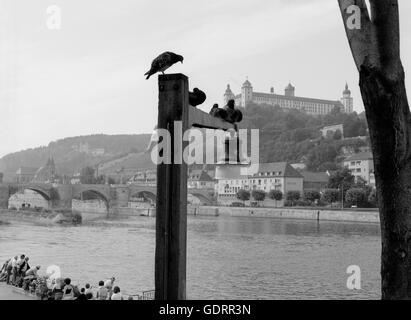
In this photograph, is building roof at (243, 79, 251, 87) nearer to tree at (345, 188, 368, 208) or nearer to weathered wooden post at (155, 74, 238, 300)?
tree at (345, 188, 368, 208)

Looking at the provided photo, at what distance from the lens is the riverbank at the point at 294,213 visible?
3897 cm

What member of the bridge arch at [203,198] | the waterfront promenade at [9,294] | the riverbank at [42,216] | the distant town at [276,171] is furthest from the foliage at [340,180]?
the waterfront promenade at [9,294]

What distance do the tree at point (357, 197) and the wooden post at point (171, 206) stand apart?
144 ft

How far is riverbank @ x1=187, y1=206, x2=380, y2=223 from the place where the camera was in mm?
38969

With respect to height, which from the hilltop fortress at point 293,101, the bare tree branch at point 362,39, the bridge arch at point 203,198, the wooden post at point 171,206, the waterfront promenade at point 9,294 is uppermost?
the hilltop fortress at point 293,101

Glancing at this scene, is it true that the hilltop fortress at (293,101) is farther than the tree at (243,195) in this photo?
Yes

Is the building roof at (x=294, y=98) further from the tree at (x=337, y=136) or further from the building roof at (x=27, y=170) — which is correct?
the building roof at (x=27, y=170)

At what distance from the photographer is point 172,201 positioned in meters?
2.29

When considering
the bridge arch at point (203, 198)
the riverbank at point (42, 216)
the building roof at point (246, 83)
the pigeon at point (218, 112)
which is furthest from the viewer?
the building roof at point (246, 83)

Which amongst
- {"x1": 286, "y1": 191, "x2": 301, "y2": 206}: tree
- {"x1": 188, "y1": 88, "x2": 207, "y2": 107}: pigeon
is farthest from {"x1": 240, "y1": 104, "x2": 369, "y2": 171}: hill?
{"x1": 188, "y1": 88, "x2": 207, "y2": 107}: pigeon

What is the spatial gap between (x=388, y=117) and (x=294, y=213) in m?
43.3
